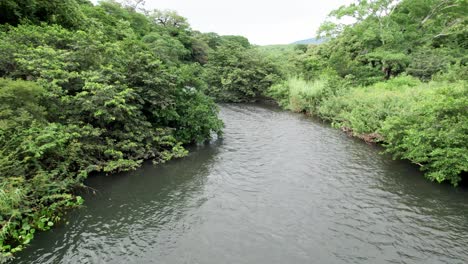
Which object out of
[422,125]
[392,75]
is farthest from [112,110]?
[392,75]

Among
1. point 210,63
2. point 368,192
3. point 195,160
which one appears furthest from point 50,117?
point 210,63

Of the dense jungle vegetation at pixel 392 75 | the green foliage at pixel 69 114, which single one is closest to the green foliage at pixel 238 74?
the dense jungle vegetation at pixel 392 75

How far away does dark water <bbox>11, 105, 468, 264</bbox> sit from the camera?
738cm

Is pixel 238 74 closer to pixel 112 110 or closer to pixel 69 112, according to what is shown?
pixel 112 110

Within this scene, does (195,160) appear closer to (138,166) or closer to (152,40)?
(138,166)

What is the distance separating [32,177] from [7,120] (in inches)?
71.6

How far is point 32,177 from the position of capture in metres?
8.45

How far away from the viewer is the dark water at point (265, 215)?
738 cm

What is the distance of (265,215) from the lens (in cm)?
922

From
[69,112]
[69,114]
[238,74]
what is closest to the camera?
[69,112]

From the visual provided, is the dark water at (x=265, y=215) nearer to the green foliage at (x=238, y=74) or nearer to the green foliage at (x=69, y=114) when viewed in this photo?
the green foliage at (x=69, y=114)

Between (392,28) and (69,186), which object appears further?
(392,28)

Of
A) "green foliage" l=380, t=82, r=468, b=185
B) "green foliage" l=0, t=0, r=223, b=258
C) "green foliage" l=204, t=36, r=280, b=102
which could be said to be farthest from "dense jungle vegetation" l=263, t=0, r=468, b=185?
"green foliage" l=0, t=0, r=223, b=258

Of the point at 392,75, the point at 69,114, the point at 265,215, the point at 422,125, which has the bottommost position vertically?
the point at 265,215
